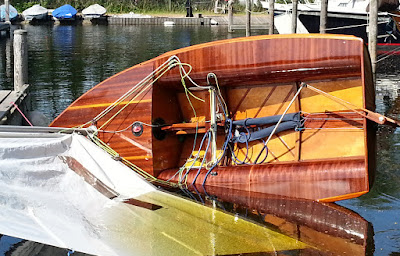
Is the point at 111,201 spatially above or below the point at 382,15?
below

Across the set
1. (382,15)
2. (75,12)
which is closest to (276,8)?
(382,15)

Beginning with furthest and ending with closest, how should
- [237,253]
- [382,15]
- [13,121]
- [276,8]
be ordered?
[276,8]
[382,15]
[13,121]
[237,253]

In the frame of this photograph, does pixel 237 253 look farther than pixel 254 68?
No

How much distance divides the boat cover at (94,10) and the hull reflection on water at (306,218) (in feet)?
124

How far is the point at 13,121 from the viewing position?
346 inches

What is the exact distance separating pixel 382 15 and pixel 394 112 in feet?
24.6

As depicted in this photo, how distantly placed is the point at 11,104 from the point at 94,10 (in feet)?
118

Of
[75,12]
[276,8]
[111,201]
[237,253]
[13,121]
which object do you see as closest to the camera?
[237,253]

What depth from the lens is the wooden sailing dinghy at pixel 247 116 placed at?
6.55 meters

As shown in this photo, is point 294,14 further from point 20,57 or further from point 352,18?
point 20,57

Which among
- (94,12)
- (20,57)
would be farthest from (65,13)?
(20,57)

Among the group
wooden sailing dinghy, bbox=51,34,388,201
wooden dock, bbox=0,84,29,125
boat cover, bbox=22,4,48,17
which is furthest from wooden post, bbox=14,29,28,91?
boat cover, bbox=22,4,48,17

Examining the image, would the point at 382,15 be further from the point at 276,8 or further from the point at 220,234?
the point at 220,234

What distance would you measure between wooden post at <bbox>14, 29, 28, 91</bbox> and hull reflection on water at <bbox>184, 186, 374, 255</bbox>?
4.02 m
